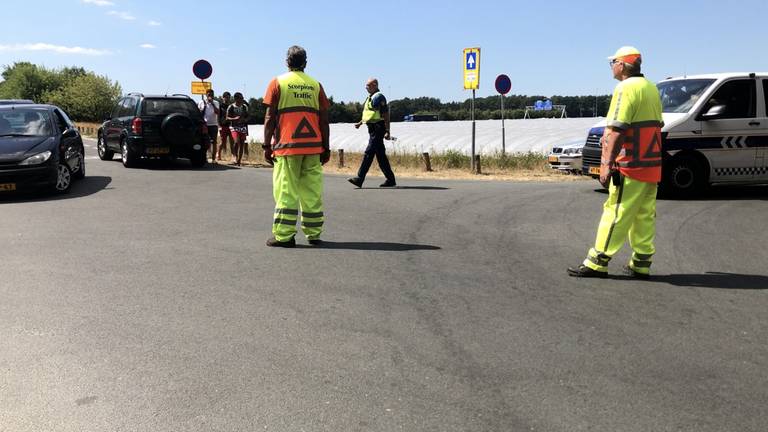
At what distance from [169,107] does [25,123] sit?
5.07m

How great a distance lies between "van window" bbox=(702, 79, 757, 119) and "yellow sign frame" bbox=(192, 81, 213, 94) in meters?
15.3

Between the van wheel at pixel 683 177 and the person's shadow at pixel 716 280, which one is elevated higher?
the van wheel at pixel 683 177

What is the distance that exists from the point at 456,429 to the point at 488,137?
91.6ft

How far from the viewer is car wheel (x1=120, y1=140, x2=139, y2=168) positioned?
17.8 m

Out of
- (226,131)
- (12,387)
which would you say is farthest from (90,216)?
(226,131)

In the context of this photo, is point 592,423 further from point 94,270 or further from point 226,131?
point 226,131

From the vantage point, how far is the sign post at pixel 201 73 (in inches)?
872

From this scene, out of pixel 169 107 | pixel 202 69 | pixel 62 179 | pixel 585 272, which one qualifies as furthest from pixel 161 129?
pixel 585 272

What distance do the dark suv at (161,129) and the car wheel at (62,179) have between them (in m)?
4.50

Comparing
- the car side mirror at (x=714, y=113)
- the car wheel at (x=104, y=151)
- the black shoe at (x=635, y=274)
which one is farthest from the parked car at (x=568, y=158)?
the car wheel at (x=104, y=151)

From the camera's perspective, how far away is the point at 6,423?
3.45 meters

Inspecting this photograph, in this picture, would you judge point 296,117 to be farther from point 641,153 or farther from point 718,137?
point 718,137

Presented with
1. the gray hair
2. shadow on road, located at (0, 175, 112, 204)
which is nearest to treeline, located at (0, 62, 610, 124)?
shadow on road, located at (0, 175, 112, 204)

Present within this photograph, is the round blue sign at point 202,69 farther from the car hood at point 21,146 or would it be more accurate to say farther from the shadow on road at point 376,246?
the shadow on road at point 376,246
